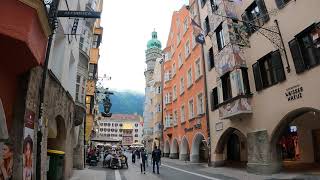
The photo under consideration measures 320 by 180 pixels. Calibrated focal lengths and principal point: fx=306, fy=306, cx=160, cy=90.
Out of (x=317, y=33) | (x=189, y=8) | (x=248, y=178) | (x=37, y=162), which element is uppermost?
(x=189, y=8)

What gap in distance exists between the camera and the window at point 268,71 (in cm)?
1641

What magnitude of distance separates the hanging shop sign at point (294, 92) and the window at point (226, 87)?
593 cm

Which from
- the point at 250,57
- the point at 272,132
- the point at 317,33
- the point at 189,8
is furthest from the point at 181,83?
the point at 317,33

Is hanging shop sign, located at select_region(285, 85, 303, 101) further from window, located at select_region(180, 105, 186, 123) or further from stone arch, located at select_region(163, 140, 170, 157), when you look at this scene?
stone arch, located at select_region(163, 140, 170, 157)

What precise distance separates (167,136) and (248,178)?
93.7 feet

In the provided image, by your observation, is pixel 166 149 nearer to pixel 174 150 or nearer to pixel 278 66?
pixel 174 150

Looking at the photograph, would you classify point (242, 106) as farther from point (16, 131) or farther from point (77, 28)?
point (16, 131)

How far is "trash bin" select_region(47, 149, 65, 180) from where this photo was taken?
1255cm

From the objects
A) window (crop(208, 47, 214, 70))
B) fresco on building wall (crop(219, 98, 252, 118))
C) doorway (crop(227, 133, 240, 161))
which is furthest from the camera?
doorway (crop(227, 133, 240, 161))

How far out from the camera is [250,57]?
63.6 feet

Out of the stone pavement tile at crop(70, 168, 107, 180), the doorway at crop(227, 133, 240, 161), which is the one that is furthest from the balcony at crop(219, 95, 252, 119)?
the doorway at crop(227, 133, 240, 161)

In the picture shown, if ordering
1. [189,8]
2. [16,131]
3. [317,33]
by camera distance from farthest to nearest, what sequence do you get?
1. [189,8]
2. [317,33]
3. [16,131]

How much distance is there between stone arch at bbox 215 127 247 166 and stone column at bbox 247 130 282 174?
3.92m

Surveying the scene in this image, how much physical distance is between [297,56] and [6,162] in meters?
13.3
